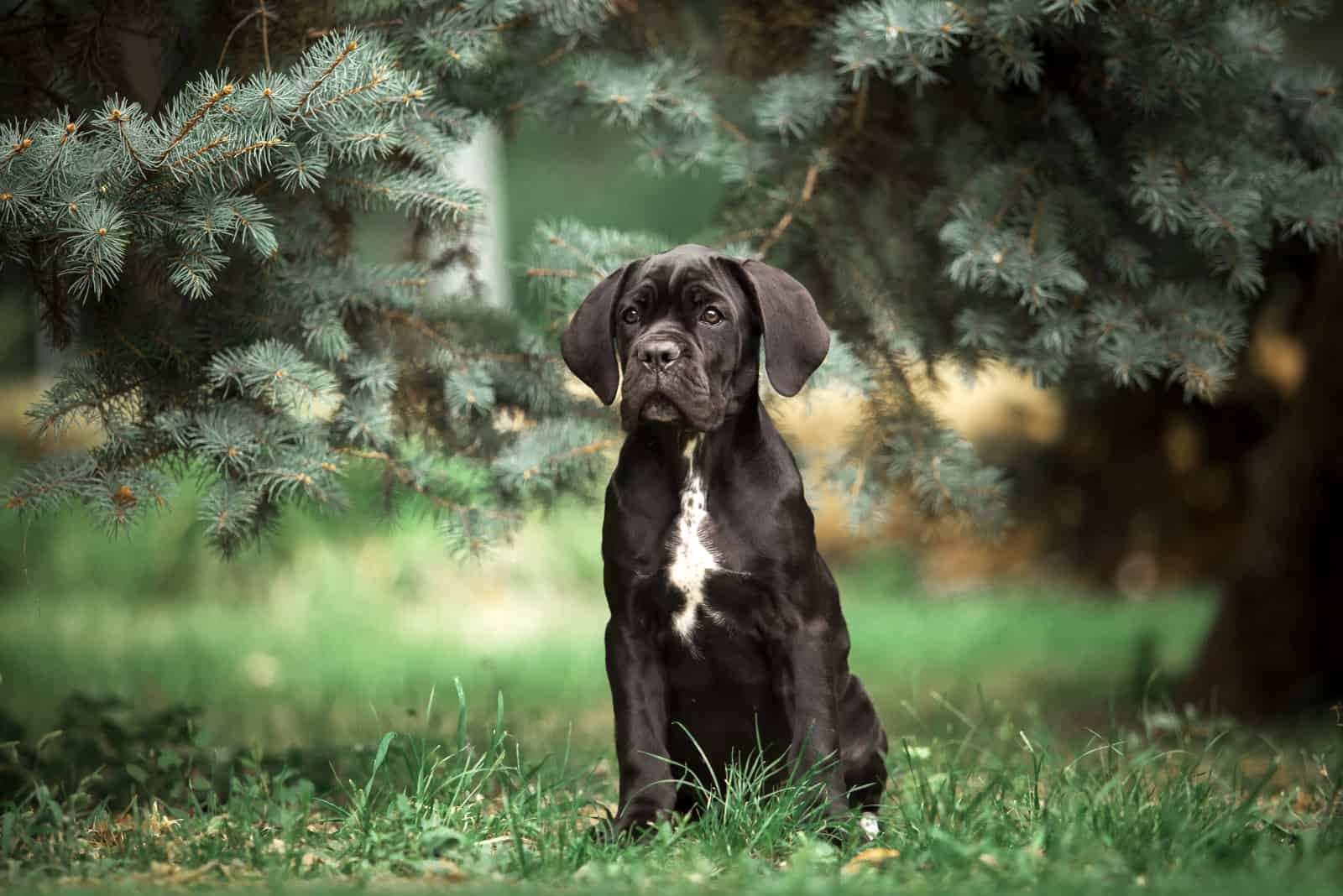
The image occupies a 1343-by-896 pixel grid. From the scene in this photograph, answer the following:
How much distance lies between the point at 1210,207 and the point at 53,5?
12.0 ft

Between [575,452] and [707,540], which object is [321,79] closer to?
[575,452]

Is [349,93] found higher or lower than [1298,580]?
higher

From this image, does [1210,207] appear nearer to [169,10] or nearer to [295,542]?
[169,10]

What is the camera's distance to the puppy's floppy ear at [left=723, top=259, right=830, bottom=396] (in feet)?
12.2

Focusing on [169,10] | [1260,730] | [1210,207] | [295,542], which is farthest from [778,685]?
[295,542]

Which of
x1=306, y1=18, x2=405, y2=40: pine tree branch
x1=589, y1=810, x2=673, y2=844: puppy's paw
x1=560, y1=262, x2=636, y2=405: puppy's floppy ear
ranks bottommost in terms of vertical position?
x1=589, y1=810, x2=673, y2=844: puppy's paw

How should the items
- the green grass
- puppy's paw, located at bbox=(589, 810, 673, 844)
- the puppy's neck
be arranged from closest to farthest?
the green grass → puppy's paw, located at bbox=(589, 810, 673, 844) → the puppy's neck

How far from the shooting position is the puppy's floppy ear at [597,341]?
3.80m

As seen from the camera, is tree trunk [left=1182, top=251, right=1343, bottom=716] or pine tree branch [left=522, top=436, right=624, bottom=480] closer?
pine tree branch [left=522, top=436, right=624, bottom=480]

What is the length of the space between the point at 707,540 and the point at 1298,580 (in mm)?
4433

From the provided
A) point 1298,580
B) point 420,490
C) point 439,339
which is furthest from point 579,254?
point 1298,580

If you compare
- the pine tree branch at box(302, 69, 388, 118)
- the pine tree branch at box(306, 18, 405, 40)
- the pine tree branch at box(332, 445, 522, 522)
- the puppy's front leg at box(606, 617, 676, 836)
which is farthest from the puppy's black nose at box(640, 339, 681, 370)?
the pine tree branch at box(306, 18, 405, 40)

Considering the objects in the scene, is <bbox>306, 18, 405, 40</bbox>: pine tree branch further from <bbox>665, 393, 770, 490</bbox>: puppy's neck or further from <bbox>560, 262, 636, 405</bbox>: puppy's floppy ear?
<bbox>665, 393, 770, 490</bbox>: puppy's neck

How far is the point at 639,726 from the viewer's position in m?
3.66
